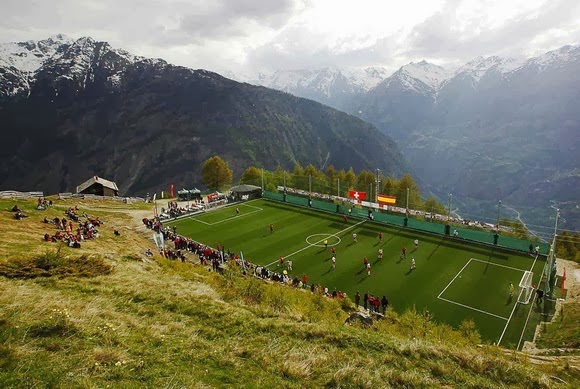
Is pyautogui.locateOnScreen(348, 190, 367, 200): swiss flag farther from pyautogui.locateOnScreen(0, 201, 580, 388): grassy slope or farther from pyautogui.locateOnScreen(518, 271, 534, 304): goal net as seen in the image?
pyautogui.locateOnScreen(0, 201, 580, 388): grassy slope

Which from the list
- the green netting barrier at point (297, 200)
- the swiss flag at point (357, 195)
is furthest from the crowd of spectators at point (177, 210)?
the swiss flag at point (357, 195)

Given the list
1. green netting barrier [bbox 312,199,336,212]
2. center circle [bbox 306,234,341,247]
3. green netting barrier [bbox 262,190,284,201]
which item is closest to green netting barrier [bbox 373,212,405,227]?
green netting barrier [bbox 312,199,336,212]

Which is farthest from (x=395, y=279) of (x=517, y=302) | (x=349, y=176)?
(x=349, y=176)

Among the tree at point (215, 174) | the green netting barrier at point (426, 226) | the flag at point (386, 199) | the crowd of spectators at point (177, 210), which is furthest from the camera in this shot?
the tree at point (215, 174)

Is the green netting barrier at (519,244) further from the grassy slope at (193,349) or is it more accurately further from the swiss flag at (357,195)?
the grassy slope at (193,349)

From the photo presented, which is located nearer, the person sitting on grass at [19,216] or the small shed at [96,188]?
the person sitting on grass at [19,216]

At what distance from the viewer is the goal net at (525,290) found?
3583 cm

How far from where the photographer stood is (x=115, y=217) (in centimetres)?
6225

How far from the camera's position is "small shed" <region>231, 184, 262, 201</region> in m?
78.1

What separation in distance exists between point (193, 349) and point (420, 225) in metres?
50.0

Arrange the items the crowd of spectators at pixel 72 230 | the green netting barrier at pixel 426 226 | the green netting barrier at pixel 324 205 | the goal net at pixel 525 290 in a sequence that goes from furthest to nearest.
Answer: the green netting barrier at pixel 324 205 < the green netting barrier at pixel 426 226 < the crowd of spectators at pixel 72 230 < the goal net at pixel 525 290

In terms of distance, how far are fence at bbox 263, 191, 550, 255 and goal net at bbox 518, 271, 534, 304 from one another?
9.77 meters

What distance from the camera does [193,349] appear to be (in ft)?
42.4

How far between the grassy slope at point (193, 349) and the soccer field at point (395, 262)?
19932mm
